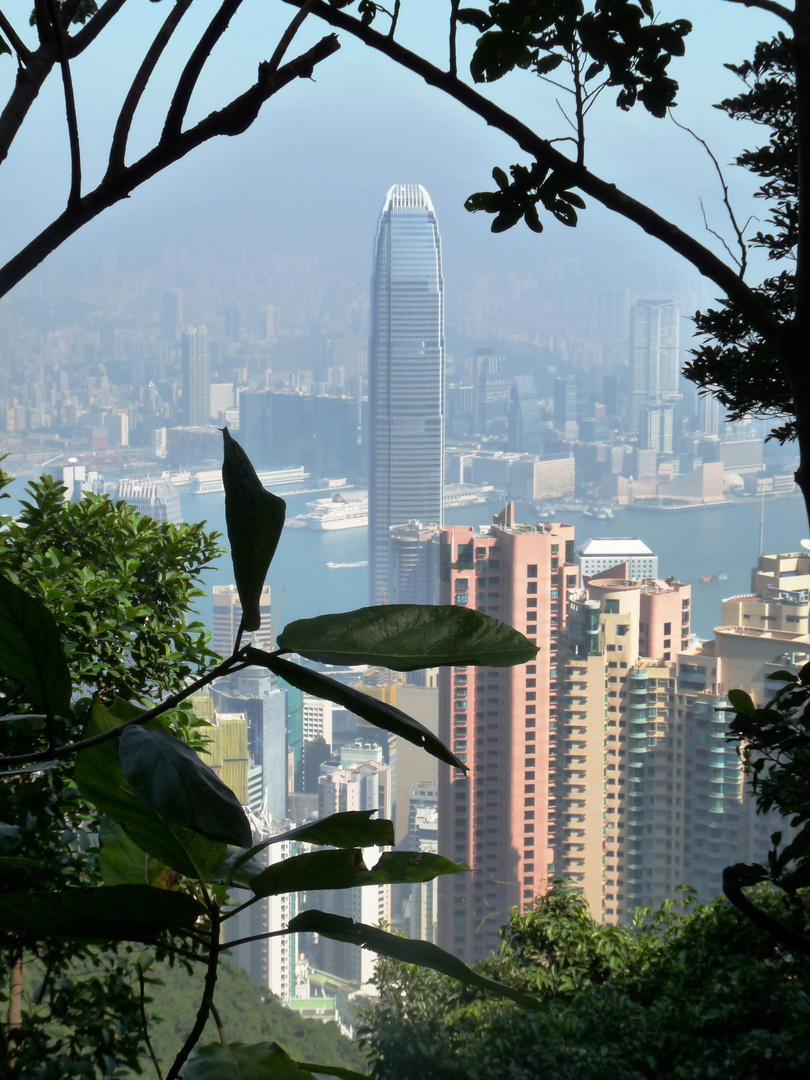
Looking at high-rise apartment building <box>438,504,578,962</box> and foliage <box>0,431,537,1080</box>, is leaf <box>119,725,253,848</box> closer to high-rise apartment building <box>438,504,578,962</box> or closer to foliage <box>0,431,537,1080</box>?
foliage <box>0,431,537,1080</box>

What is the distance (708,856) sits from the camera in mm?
6344

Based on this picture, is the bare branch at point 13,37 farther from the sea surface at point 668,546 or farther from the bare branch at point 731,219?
the sea surface at point 668,546

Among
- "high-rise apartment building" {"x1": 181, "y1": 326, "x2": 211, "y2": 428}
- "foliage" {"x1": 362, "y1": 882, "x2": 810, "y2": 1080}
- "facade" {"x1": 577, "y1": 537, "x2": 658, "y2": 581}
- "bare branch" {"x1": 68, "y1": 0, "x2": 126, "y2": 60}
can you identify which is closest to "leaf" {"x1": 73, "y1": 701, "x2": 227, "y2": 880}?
"bare branch" {"x1": 68, "y1": 0, "x2": 126, "y2": 60}

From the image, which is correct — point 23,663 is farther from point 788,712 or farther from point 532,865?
point 532,865

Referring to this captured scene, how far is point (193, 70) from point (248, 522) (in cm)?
33

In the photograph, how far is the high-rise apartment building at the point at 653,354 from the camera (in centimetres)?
1434

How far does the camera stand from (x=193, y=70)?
46cm

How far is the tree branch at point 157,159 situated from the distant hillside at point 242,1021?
2.77 metres

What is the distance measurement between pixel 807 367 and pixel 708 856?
6526mm

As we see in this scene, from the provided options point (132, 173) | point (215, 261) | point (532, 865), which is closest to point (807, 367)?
point (132, 173)

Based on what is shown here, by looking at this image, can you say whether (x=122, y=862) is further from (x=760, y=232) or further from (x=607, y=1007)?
(x=607, y=1007)

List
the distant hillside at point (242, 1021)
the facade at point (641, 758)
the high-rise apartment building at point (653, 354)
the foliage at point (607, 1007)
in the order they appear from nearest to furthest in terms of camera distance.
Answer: the foliage at point (607, 1007), the distant hillside at point (242, 1021), the facade at point (641, 758), the high-rise apartment building at point (653, 354)

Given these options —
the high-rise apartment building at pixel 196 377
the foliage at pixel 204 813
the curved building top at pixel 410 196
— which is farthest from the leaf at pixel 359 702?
the curved building top at pixel 410 196

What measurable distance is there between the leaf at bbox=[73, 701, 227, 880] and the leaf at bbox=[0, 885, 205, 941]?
3 centimetres
